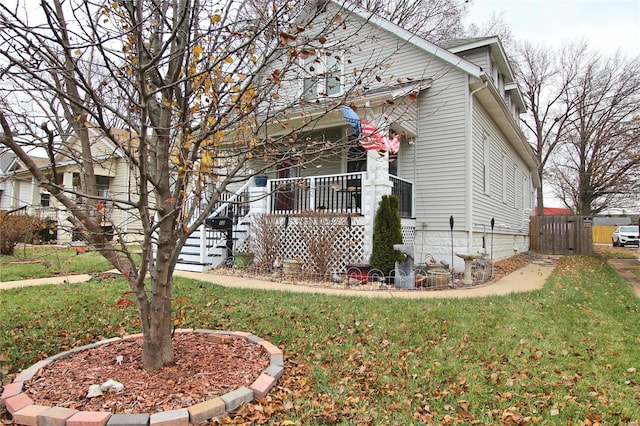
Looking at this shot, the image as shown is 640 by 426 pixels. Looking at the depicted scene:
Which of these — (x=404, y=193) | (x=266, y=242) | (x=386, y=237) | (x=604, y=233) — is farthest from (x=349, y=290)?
(x=604, y=233)

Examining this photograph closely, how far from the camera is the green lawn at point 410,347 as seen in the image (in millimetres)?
2812

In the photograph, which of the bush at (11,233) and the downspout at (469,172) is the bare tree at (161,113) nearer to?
the downspout at (469,172)

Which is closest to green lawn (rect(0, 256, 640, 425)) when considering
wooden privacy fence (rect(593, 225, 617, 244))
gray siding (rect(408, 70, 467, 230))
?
gray siding (rect(408, 70, 467, 230))

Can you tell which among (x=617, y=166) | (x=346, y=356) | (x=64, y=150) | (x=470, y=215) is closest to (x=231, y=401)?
(x=346, y=356)

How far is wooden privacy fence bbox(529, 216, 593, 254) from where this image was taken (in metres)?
17.4

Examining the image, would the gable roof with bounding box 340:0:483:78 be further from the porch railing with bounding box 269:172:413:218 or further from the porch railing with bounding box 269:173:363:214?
the porch railing with bounding box 269:173:363:214

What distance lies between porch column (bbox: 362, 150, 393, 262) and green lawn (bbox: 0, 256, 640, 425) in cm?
274

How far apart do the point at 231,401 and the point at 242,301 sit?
331cm

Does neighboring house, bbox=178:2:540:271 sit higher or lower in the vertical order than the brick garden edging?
higher

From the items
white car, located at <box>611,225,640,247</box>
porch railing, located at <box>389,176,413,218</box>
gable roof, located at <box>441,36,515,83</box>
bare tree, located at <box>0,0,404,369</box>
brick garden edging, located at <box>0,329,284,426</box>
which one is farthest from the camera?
white car, located at <box>611,225,640,247</box>

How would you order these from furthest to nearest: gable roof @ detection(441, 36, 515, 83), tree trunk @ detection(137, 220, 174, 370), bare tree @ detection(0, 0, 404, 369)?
1. gable roof @ detection(441, 36, 515, 83)
2. tree trunk @ detection(137, 220, 174, 370)
3. bare tree @ detection(0, 0, 404, 369)

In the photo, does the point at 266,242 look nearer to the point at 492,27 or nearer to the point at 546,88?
the point at 492,27

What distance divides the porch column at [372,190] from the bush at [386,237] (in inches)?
11.0

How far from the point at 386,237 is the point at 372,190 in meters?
1.22
